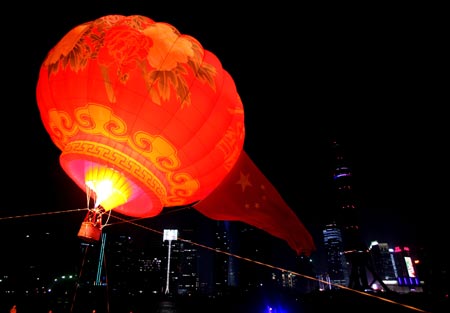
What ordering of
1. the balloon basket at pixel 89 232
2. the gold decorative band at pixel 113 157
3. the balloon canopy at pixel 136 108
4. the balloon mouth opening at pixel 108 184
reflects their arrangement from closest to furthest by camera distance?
the balloon canopy at pixel 136 108 → the gold decorative band at pixel 113 157 → the balloon mouth opening at pixel 108 184 → the balloon basket at pixel 89 232

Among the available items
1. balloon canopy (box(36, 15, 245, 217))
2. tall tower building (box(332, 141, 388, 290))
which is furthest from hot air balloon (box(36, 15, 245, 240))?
tall tower building (box(332, 141, 388, 290))

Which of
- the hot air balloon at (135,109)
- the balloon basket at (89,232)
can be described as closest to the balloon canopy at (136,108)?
the hot air balloon at (135,109)

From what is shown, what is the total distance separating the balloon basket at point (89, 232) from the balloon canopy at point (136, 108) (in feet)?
1.19

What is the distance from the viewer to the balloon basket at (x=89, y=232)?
408cm

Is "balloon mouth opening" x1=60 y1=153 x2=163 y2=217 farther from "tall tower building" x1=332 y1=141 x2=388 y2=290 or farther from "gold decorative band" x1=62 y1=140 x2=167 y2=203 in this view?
"tall tower building" x1=332 y1=141 x2=388 y2=290

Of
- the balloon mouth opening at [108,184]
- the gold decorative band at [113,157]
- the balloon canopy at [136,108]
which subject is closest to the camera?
the balloon canopy at [136,108]

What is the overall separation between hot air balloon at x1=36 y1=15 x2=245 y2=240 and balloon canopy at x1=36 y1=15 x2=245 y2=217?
1cm

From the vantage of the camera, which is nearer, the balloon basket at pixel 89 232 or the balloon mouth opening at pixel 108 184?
the balloon mouth opening at pixel 108 184

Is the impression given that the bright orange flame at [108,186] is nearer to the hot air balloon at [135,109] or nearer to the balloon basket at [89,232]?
the hot air balloon at [135,109]

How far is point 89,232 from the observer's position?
4.13 meters

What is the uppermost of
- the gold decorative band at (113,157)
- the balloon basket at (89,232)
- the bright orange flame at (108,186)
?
the gold decorative band at (113,157)

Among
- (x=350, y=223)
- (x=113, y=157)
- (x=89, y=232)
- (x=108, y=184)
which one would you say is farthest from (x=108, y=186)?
(x=350, y=223)

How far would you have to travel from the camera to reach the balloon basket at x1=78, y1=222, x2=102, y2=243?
4078 millimetres

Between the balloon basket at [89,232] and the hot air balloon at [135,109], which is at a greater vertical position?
the hot air balloon at [135,109]
